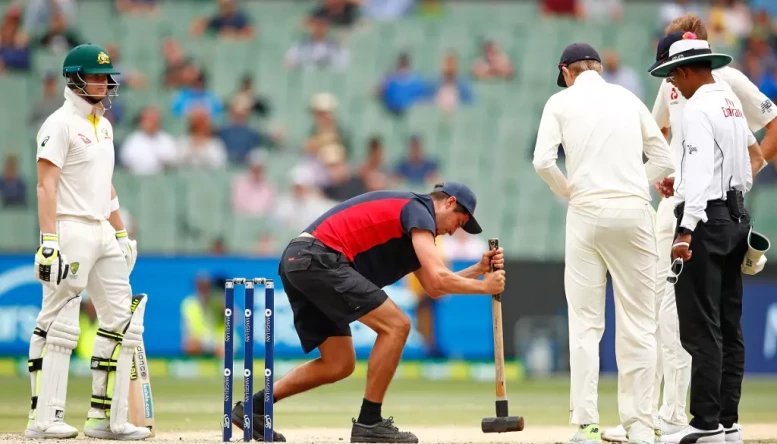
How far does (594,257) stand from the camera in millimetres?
6602

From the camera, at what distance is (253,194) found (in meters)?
15.3

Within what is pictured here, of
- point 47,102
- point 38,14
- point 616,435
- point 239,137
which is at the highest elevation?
point 38,14

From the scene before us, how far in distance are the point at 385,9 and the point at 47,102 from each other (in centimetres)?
559

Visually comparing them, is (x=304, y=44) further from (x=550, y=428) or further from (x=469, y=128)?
(x=550, y=428)

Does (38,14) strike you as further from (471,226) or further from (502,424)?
(502,424)

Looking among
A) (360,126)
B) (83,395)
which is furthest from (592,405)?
(360,126)

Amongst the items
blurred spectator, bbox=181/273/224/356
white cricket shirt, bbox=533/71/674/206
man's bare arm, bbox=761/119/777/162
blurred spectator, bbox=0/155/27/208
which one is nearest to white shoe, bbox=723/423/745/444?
white cricket shirt, bbox=533/71/674/206

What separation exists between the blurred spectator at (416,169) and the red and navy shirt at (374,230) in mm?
8803

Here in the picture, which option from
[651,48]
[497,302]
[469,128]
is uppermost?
[651,48]

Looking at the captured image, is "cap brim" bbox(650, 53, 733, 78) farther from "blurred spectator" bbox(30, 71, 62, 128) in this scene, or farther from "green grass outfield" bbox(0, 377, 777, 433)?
"blurred spectator" bbox(30, 71, 62, 128)

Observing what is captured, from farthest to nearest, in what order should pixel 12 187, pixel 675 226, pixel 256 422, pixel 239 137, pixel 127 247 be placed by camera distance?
pixel 239 137 < pixel 12 187 < pixel 127 247 < pixel 675 226 < pixel 256 422

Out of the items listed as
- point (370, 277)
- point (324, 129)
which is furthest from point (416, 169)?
point (370, 277)

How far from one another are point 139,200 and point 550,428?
8.07 m

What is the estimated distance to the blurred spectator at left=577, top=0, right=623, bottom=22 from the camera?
18547 millimetres
